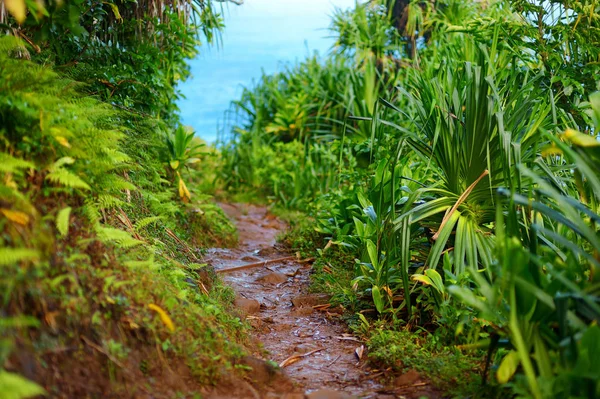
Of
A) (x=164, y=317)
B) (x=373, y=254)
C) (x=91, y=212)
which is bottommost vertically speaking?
(x=373, y=254)

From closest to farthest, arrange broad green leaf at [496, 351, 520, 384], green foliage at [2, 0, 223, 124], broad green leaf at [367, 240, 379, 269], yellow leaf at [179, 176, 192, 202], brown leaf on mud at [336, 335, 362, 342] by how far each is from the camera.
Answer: broad green leaf at [496, 351, 520, 384] → brown leaf on mud at [336, 335, 362, 342] → broad green leaf at [367, 240, 379, 269] → green foliage at [2, 0, 223, 124] → yellow leaf at [179, 176, 192, 202]

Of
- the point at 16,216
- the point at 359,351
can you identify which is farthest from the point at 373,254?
the point at 16,216

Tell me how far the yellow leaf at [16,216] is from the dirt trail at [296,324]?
1.33 metres

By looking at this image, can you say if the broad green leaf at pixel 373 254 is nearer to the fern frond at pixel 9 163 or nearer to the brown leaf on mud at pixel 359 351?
the brown leaf on mud at pixel 359 351

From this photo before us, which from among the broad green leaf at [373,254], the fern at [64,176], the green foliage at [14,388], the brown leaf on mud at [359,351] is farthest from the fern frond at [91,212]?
the broad green leaf at [373,254]

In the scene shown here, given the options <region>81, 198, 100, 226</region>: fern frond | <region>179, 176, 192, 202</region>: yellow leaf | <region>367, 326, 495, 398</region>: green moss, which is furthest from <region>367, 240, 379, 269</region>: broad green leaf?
<region>179, 176, 192, 202</region>: yellow leaf

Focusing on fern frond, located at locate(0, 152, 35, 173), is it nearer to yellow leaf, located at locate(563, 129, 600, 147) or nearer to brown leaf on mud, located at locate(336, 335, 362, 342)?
brown leaf on mud, located at locate(336, 335, 362, 342)

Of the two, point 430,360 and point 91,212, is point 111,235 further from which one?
point 430,360

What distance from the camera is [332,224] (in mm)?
4934

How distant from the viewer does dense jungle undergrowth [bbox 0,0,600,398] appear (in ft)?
6.86

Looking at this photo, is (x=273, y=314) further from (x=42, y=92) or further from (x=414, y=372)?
(x=42, y=92)

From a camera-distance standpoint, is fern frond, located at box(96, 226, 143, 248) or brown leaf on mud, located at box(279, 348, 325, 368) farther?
brown leaf on mud, located at box(279, 348, 325, 368)

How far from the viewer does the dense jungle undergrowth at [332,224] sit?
2090 mm

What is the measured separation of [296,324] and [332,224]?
4.82ft
